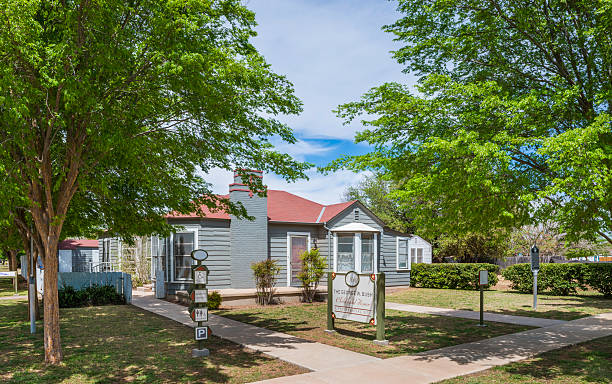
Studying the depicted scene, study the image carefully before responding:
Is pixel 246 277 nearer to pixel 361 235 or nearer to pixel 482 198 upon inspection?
pixel 361 235

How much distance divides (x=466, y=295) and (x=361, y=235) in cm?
530

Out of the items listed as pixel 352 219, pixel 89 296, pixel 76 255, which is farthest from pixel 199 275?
pixel 76 255

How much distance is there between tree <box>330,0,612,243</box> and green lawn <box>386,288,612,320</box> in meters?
6.79

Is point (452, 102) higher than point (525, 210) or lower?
higher

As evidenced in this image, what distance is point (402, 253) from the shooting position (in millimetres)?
22422

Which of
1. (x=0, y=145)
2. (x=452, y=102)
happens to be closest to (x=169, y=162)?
(x=0, y=145)

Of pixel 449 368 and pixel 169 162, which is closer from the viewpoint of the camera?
pixel 449 368

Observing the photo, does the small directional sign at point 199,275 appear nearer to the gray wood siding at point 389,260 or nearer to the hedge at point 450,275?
the gray wood siding at point 389,260

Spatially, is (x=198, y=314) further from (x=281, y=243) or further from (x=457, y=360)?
(x=281, y=243)

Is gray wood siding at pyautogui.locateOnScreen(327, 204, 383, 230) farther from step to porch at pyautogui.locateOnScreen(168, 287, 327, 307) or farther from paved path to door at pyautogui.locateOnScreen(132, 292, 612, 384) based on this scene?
paved path to door at pyautogui.locateOnScreen(132, 292, 612, 384)

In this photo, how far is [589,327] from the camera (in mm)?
11305

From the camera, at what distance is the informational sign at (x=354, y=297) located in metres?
9.79

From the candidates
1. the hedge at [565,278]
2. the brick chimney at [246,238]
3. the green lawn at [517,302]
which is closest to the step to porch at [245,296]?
the brick chimney at [246,238]

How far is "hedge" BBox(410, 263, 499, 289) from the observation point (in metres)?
22.5
